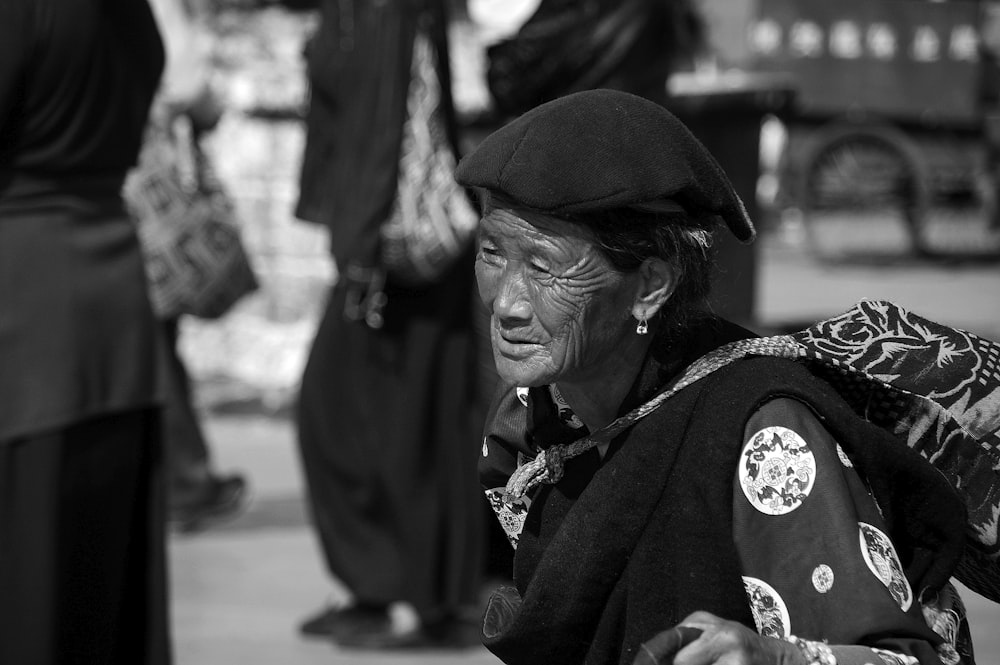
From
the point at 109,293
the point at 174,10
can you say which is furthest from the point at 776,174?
the point at 109,293

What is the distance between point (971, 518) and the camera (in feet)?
6.25

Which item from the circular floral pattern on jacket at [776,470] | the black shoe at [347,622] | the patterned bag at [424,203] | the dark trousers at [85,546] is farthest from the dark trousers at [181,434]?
the circular floral pattern on jacket at [776,470]

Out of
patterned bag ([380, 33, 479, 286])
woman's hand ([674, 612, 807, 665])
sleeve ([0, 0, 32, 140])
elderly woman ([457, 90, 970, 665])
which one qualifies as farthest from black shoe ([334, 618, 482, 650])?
woman's hand ([674, 612, 807, 665])

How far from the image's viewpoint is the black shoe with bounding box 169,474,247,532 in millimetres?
5863

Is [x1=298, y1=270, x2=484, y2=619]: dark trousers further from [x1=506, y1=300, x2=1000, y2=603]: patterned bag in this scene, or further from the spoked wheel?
the spoked wheel

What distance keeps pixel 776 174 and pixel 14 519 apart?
1357 centimetres

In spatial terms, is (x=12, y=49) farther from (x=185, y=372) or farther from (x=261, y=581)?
(x=185, y=372)

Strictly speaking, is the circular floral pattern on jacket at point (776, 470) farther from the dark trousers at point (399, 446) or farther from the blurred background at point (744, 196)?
the dark trousers at point (399, 446)

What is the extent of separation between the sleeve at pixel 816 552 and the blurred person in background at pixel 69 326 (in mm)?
1780

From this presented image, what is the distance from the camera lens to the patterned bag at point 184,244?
519cm

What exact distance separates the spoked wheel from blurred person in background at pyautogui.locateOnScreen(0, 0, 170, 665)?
11.7m

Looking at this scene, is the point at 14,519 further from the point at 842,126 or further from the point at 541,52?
the point at 842,126

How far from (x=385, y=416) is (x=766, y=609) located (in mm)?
2909

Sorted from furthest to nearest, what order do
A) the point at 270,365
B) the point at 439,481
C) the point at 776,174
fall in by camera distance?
the point at 776,174, the point at 270,365, the point at 439,481
